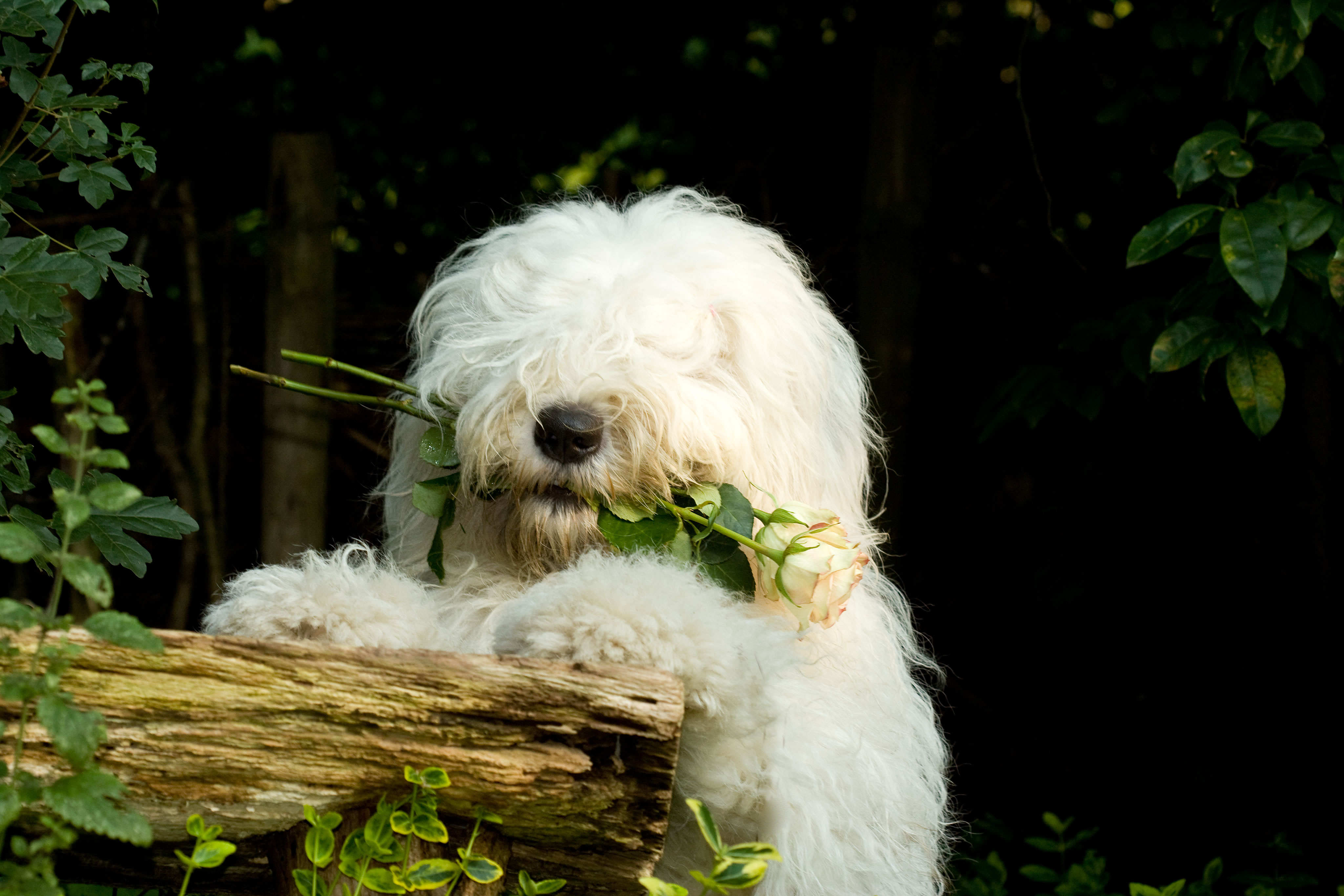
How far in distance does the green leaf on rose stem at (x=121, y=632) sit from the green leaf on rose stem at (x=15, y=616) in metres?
0.06

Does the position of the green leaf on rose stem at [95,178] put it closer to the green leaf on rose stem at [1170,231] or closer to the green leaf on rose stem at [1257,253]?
the green leaf on rose stem at [1170,231]

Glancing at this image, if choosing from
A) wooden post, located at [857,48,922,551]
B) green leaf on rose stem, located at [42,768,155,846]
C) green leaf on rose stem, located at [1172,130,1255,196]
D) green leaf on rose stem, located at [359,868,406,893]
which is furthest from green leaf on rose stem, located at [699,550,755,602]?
wooden post, located at [857,48,922,551]

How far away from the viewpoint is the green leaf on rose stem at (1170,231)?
8.91 feet

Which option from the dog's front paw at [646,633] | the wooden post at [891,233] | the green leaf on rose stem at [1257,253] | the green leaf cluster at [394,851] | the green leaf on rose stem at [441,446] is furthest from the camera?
the wooden post at [891,233]

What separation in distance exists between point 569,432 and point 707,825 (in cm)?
72

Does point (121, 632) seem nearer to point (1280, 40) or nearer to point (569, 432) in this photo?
point (569, 432)

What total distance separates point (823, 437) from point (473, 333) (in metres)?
0.73

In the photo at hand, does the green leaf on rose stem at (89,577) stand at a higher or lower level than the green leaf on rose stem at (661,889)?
higher

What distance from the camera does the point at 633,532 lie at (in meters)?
2.02

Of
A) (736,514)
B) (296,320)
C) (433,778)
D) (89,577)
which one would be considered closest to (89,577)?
(89,577)

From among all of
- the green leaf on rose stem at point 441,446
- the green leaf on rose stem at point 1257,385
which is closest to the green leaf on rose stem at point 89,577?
the green leaf on rose stem at point 441,446

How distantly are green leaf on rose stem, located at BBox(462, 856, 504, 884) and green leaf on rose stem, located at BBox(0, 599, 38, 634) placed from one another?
0.62 meters

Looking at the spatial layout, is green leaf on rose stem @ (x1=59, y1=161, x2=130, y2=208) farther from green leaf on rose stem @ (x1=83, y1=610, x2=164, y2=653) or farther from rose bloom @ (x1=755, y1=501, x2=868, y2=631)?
rose bloom @ (x1=755, y1=501, x2=868, y2=631)

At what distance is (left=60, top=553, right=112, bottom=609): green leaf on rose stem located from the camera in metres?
1.21
